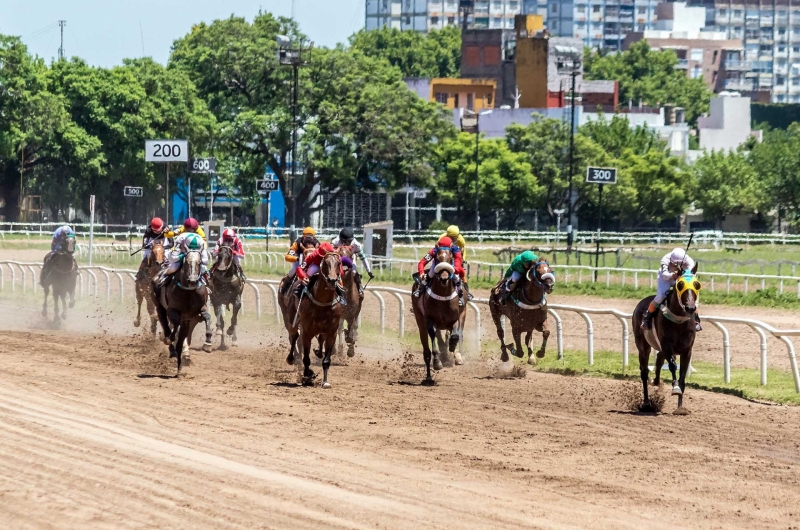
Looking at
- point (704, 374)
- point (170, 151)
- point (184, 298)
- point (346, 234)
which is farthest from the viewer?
point (170, 151)

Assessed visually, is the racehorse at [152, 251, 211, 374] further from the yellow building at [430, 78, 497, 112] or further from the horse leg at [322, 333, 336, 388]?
the yellow building at [430, 78, 497, 112]

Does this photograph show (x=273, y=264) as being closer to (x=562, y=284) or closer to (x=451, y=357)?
(x=562, y=284)

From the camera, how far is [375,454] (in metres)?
11.5

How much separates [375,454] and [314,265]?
4.88 m

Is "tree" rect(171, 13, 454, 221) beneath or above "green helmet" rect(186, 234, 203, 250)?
above

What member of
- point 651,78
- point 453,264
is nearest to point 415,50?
point 651,78

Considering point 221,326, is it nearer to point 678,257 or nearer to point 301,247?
point 301,247

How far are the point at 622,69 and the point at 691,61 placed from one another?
138 feet

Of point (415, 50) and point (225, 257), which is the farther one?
point (415, 50)

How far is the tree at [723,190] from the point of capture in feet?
253

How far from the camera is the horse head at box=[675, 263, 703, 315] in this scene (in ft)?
45.3

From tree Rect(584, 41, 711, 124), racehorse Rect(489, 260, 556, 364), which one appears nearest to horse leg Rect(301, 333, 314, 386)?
racehorse Rect(489, 260, 556, 364)

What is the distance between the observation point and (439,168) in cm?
7038

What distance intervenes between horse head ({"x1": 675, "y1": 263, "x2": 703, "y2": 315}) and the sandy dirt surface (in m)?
1.14
